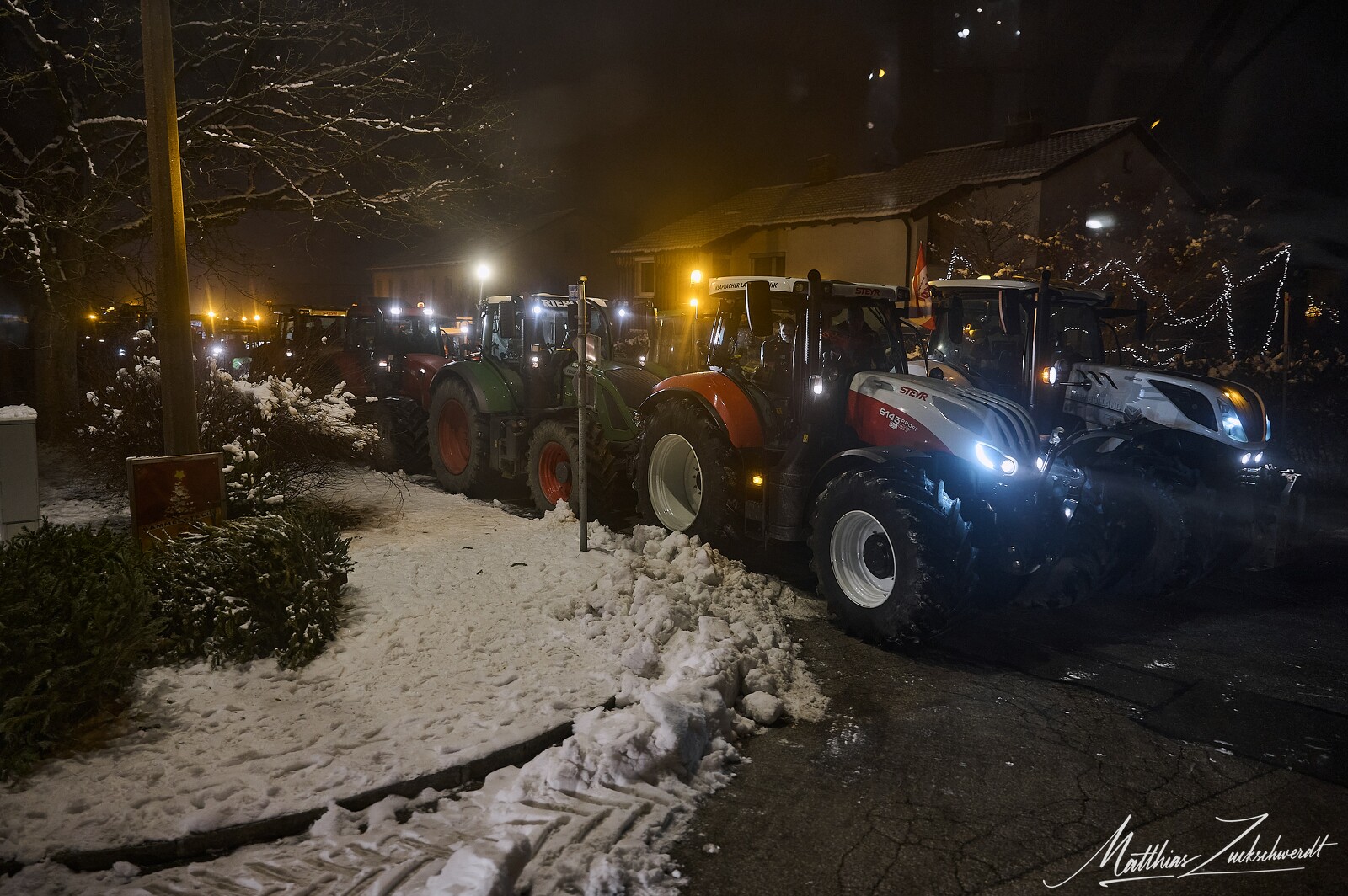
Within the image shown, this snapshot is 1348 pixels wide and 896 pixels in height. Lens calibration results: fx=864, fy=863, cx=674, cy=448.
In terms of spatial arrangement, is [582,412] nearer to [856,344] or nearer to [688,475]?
[688,475]

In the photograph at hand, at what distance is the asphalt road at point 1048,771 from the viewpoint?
345 centimetres

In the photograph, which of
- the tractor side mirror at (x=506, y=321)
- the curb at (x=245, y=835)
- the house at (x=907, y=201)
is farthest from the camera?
the house at (x=907, y=201)

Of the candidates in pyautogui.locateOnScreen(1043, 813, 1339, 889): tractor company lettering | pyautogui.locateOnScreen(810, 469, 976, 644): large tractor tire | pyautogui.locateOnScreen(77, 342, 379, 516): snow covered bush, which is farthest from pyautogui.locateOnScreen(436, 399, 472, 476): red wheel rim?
pyautogui.locateOnScreen(1043, 813, 1339, 889): tractor company lettering

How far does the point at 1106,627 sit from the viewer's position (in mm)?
6660

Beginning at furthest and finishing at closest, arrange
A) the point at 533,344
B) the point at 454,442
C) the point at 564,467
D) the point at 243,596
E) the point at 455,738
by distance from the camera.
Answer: the point at 454,442 < the point at 533,344 < the point at 564,467 < the point at 243,596 < the point at 455,738

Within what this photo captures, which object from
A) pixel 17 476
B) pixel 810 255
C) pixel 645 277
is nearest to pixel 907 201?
pixel 810 255

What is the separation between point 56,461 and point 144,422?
4625 mm

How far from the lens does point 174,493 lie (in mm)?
5617

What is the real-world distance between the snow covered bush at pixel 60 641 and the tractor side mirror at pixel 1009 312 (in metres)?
6.70

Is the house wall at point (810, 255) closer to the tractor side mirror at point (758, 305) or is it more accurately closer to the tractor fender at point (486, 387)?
the tractor fender at point (486, 387)

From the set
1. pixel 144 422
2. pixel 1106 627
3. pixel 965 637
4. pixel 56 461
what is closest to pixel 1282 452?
pixel 1106 627

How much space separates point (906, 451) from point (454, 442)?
7400 millimetres

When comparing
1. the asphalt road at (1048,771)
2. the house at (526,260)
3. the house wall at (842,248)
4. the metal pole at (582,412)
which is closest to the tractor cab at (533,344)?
the metal pole at (582,412)

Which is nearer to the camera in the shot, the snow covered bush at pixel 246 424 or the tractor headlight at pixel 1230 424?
the snow covered bush at pixel 246 424
